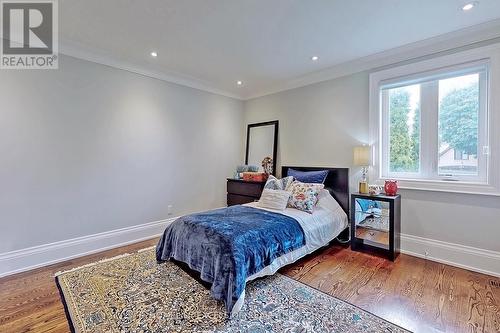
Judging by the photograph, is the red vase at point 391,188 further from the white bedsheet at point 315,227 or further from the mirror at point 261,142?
the mirror at point 261,142

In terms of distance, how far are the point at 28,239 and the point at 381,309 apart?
3724 millimetres

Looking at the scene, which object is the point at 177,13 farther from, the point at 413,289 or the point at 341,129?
the point at 413,289

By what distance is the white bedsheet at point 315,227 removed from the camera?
245 centimetres

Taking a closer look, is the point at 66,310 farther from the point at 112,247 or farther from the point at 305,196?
the point at 305,196

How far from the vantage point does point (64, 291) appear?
87.0 inches

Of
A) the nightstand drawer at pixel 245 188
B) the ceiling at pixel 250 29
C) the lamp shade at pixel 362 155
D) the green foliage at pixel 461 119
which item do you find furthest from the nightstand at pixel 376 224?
the ceiling at pixel 250 29

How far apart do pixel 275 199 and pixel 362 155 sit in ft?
4.34

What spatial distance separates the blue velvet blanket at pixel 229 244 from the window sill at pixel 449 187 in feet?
5.17

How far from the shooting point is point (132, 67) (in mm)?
3486

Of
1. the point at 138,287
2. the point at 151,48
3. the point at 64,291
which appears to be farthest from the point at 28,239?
the point at 151,48

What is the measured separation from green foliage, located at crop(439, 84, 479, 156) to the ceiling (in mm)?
734

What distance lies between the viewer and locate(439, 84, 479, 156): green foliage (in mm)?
2703

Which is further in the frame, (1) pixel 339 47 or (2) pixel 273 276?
(1) pixel 339 47

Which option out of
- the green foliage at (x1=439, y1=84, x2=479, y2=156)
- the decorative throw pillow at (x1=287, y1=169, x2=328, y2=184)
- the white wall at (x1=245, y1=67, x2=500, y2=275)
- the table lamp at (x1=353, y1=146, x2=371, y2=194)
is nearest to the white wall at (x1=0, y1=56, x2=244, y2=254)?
the white wall at (x1=245, y1=67, x2=500, y2=275)
